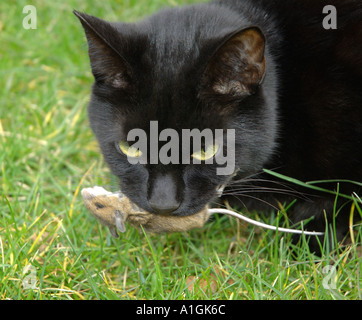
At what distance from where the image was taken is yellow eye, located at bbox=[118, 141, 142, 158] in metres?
1.73

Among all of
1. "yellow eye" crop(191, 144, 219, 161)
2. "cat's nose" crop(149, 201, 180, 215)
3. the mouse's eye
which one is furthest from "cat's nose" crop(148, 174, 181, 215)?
the mouse's eye

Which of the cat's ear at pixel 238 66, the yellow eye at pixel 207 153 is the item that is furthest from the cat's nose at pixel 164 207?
the cat's ear at pixel 238 66

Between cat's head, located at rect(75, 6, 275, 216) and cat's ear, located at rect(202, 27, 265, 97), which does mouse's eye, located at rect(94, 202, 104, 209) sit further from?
cat's ear, located at rect(202, 27, 265, 97)

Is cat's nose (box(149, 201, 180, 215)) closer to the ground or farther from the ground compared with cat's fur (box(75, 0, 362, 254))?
closer to the ground

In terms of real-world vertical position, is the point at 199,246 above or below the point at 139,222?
below

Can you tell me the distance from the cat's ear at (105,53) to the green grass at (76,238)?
0.45 metres

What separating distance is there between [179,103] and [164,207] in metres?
0.33

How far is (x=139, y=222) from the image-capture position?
1.84 meters

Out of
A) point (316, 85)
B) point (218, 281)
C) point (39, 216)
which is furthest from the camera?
point (39, 216)

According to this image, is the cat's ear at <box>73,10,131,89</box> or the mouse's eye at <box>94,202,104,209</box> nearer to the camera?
the cat's ear at <box>73,10,131,89</box>

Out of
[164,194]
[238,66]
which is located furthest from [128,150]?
[238,66]

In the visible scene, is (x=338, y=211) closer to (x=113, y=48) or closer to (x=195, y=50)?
(x=195, y=50)

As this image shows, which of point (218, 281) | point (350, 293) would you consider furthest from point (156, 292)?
point (350, 293)
